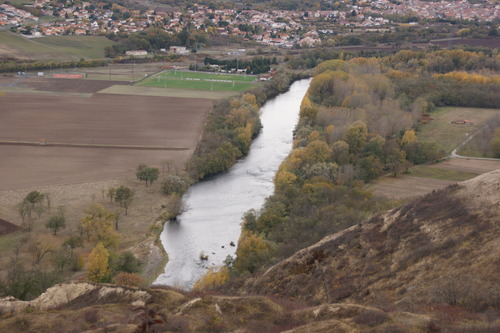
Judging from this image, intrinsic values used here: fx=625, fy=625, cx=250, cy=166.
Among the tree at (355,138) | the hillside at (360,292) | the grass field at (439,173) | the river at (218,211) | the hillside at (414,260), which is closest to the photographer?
the hillside at (360,292)

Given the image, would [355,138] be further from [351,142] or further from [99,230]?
[99,230]

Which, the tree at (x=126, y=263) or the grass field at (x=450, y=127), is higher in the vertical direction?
the grass field at (x=450, y=127)

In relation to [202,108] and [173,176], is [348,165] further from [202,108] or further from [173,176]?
[202,108]

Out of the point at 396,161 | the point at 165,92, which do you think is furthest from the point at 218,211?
the point at 165,92

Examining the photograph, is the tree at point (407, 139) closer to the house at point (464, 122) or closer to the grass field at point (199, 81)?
the house at point (464, 122)

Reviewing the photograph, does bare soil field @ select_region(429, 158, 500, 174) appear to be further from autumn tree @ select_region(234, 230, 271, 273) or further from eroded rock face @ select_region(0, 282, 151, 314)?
eroded rock face @ select_region(0, 282, 151, 314)

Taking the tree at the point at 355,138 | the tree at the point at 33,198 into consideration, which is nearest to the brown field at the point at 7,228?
the tree at the point at 33,198
